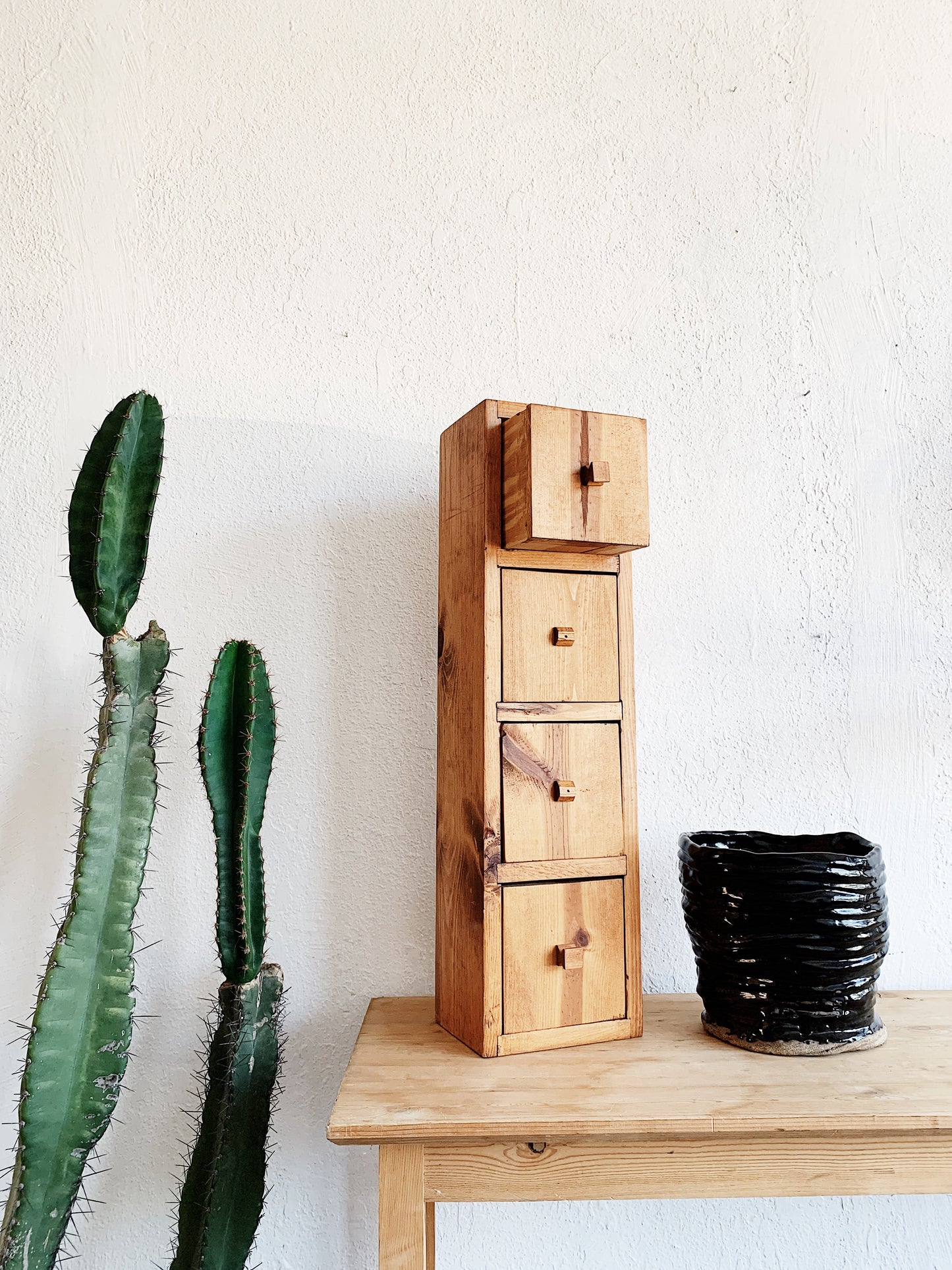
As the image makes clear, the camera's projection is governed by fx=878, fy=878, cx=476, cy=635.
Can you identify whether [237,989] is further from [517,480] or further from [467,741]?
[517,480]

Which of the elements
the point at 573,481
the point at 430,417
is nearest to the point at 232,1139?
the point at 573,481

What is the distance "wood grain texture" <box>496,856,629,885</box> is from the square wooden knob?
7cm

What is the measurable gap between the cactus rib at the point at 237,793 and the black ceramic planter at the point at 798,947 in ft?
1.62

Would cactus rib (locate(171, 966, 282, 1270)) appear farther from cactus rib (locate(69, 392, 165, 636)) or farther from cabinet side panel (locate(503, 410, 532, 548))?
cabinet side panel (locate(503, 410, 532, 548))

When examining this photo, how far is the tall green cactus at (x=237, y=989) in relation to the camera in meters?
0.90

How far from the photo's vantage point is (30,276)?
1.14m

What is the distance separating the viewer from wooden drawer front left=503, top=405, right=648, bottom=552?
2.93ft

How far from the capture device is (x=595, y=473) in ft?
2.97

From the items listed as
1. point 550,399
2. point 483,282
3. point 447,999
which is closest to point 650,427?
point 550,399

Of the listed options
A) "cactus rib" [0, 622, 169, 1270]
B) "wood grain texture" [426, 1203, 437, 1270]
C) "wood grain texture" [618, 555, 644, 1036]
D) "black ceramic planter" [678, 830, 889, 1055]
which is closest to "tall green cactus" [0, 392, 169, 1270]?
"cactus rib" [0, 622, 169, 1270]

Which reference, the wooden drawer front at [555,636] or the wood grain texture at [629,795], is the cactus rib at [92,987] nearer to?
the wooden drawer front at [555,636]

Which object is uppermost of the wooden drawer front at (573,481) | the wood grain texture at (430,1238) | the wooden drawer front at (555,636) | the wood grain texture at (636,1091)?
the wooden drawer front at (573,481)

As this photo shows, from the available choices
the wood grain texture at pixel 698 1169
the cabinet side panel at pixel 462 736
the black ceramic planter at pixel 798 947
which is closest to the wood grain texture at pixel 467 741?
the cabinet side panel at pixel 462 736

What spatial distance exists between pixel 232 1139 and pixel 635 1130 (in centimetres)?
43
